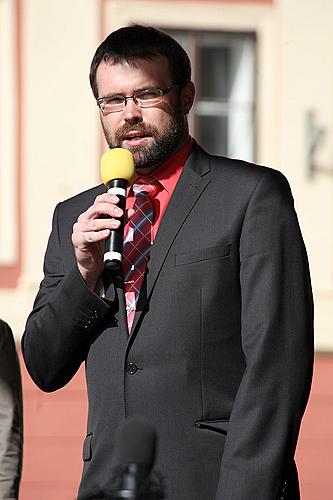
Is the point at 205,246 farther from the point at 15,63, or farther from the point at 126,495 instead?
the point at 15,63

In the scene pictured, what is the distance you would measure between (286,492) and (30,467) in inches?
224

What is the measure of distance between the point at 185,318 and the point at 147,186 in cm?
39

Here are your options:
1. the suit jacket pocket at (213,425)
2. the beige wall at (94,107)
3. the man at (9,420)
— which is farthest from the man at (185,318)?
the beige wall at (94,107)

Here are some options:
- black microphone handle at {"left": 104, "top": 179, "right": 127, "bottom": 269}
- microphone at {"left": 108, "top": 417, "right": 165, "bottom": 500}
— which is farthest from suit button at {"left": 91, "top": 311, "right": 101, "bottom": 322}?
microphone at {"left": 108, "top": 417, "right": 165, "bottom": 500}

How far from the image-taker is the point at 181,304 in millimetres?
3342

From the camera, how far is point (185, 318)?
3330 mm

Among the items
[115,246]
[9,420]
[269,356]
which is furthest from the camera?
[9,420]

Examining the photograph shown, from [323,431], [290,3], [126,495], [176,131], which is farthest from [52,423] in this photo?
[126,495]

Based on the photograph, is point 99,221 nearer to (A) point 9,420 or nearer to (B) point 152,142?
(B) point 152,142

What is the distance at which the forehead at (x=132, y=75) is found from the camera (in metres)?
3.45

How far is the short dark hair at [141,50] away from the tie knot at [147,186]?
0.24 meters

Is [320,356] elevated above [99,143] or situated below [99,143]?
below

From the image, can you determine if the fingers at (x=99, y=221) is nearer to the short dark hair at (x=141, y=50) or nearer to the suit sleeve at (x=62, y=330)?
the suit sleeve at (x=62, y=330)

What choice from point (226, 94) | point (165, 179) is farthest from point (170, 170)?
point (226, 94)
